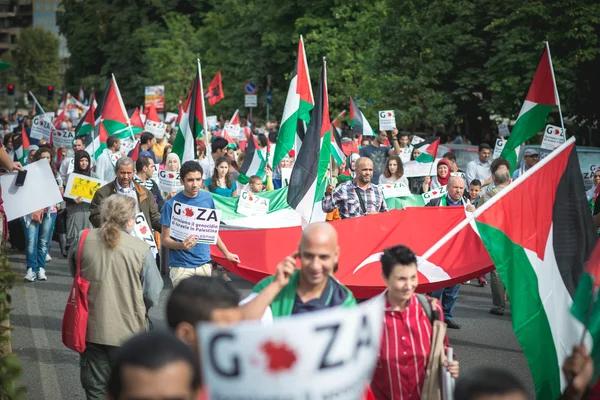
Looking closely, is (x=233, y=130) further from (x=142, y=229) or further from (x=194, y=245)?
(x=194, y=245)

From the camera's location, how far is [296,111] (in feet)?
42.7

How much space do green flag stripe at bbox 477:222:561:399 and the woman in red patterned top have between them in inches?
30.9

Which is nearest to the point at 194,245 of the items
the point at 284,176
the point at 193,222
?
the point at 193,222

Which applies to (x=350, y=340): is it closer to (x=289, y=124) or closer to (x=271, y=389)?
(x=271, y=389)

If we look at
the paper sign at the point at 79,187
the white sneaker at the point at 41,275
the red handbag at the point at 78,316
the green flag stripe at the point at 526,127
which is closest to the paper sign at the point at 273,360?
the red handbag at the point at 78,316

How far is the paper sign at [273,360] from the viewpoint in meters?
2.78

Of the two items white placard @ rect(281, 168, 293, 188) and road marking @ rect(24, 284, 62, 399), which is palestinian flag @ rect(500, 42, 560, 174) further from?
road marking @ rect(24, 284, 62, 399)

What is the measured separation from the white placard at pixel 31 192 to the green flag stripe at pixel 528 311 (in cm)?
461

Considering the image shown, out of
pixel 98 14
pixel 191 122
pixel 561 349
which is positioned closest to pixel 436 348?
pixel 561 349

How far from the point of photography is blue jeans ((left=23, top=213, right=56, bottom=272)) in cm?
1295

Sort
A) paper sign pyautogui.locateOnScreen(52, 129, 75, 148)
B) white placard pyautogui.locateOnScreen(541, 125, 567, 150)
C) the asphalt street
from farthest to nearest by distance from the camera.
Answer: paper sign pyautogui.locateOnScreen(52, 129, 75, 148) < white placard pyautogui.locateOnScreen(541, 125, 567, 150) < the asphalt street

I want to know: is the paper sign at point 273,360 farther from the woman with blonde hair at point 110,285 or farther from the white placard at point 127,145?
the white placard at point 127,145

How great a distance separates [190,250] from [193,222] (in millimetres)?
366

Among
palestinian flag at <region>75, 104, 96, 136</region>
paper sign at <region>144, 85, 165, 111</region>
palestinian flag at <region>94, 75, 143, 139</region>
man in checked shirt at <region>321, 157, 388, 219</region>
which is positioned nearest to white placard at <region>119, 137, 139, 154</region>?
palestinian flag at <region>94, 75, 143, 139</region>
